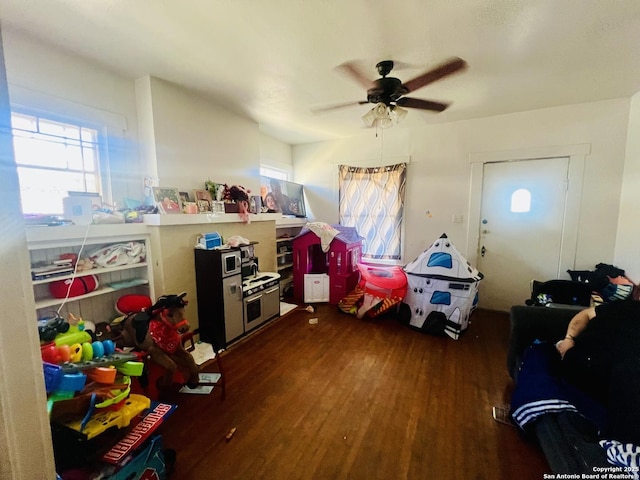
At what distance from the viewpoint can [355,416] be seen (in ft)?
5.69

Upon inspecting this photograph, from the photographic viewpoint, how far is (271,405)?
71.9 inches

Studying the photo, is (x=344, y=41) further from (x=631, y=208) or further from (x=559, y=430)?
(x=631, y=208)

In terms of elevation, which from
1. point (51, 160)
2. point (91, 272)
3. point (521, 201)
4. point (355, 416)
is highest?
point (51, 160)

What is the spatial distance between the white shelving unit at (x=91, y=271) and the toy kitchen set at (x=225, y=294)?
0.46 meters

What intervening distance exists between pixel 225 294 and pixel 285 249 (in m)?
1.79

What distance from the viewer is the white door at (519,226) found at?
10.3 ft

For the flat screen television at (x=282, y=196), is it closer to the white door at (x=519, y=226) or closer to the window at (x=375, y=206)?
the window at (x=375, y=206)

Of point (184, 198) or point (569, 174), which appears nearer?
point (184, 198)

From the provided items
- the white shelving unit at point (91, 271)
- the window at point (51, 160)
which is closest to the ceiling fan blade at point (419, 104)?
the white shelving unit at point (91, 271)

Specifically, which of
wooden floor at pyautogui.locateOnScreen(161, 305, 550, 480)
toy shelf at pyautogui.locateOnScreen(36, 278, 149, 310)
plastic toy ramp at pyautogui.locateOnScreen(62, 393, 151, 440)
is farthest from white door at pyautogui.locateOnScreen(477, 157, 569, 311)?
toy shelf at pyautogui.locateOnScreen(36, 278, 149, 310)

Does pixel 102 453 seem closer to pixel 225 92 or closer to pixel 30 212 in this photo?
pixel 30 212

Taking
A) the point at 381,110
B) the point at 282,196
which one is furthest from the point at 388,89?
the point at 282,196

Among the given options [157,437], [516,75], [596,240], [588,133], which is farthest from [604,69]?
[157,437]

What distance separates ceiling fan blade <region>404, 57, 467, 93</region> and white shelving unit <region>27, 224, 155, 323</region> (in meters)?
2.55
